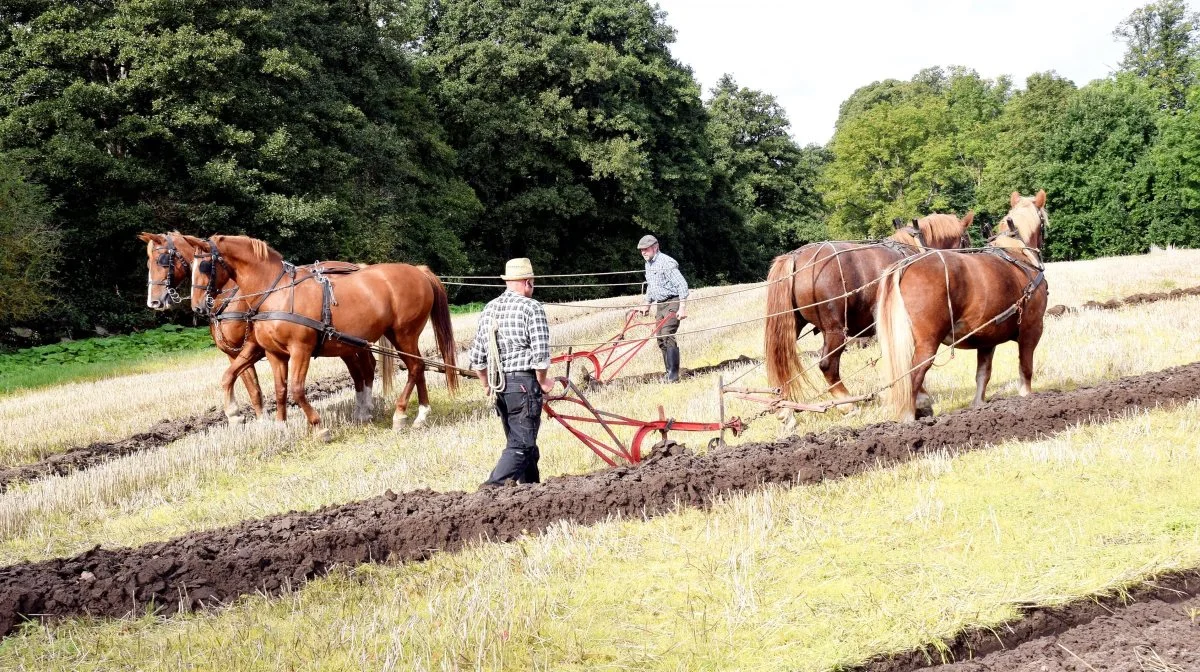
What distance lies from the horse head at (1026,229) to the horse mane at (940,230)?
2.73 ft

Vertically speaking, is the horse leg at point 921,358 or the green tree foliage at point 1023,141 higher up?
the green tree foliage at point 1023,141

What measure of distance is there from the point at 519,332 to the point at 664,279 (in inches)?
244

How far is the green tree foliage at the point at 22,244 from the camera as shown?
20.8 m

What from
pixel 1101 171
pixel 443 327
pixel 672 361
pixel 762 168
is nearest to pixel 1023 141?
pixel 1101 171

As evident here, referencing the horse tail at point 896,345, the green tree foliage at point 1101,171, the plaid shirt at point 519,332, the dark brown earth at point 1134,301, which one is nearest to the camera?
the plaid shirt at point 519,332

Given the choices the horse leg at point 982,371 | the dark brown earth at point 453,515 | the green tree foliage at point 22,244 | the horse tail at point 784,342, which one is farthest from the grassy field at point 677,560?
the green tree foliage at point 22,244

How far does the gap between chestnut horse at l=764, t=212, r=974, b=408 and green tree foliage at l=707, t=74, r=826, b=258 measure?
40.8 m

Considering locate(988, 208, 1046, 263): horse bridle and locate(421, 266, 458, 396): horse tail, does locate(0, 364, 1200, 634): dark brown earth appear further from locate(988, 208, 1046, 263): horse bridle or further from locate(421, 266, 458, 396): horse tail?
locate(421, 266, 458, 396): horse tail

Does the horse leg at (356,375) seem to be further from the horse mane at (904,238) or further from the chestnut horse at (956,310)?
the horse mane at (904,238)

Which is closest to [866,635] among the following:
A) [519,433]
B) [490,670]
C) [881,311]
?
[490,670]

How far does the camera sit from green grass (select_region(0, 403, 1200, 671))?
14.0ft

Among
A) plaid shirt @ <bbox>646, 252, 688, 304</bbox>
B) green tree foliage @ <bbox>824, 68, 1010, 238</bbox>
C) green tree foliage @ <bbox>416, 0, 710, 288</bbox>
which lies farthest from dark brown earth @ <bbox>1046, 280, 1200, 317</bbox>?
green tree foliage @ <bbox>824, 68, 1010, 238</bbox>

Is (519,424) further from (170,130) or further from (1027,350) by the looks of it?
(170,130)

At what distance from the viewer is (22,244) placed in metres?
20.9
